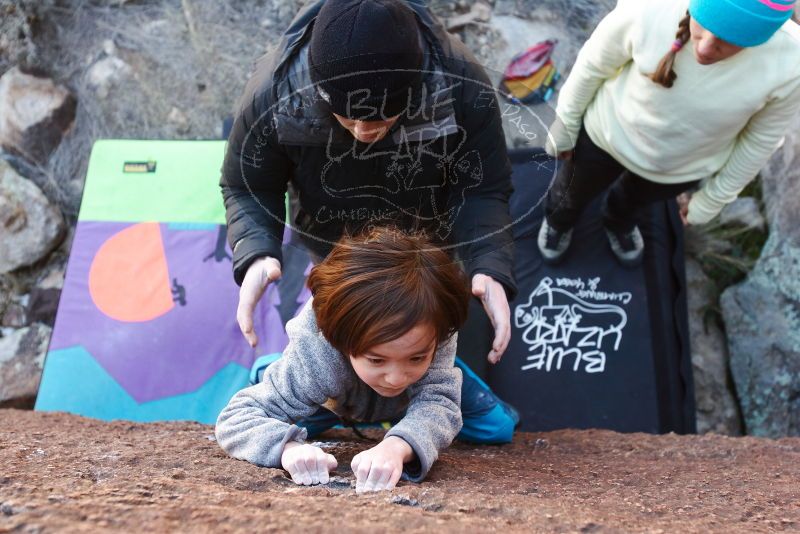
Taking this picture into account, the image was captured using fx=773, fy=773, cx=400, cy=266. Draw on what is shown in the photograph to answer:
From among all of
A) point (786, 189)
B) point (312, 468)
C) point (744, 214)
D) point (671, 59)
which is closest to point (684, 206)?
point (744, 214)

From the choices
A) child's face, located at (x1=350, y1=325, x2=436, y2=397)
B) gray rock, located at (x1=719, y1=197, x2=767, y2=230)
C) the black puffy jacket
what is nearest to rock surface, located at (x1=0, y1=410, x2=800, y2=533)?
child's face, located at (x1=350, y1=325, x2=436, y2=397)

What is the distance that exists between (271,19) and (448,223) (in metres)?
2.21

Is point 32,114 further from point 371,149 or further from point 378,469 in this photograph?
point 378,469

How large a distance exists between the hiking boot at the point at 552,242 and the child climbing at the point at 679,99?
346mm

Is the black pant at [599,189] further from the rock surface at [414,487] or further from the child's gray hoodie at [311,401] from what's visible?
the child's gray hoodie at [311,401]

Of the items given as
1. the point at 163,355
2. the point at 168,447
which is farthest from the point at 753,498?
the point at 163,355

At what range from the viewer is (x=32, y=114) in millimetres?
3627

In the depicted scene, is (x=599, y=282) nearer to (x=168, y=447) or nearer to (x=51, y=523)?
(x=168, y=447)

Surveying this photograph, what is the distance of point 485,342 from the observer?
3051 mm

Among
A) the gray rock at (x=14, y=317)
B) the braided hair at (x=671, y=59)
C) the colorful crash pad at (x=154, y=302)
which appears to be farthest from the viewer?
the gray rock at (x=14, y=317)

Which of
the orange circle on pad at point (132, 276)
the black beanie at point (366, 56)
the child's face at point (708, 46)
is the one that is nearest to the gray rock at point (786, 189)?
the child's face at point (708, 46)

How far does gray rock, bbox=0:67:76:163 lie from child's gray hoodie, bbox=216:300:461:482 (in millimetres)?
2485

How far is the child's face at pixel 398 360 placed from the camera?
1513 millimetres

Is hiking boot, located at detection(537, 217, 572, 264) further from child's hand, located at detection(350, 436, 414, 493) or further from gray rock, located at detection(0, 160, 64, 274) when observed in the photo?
gray rock, located at detection(0, 160, 64, 274)
